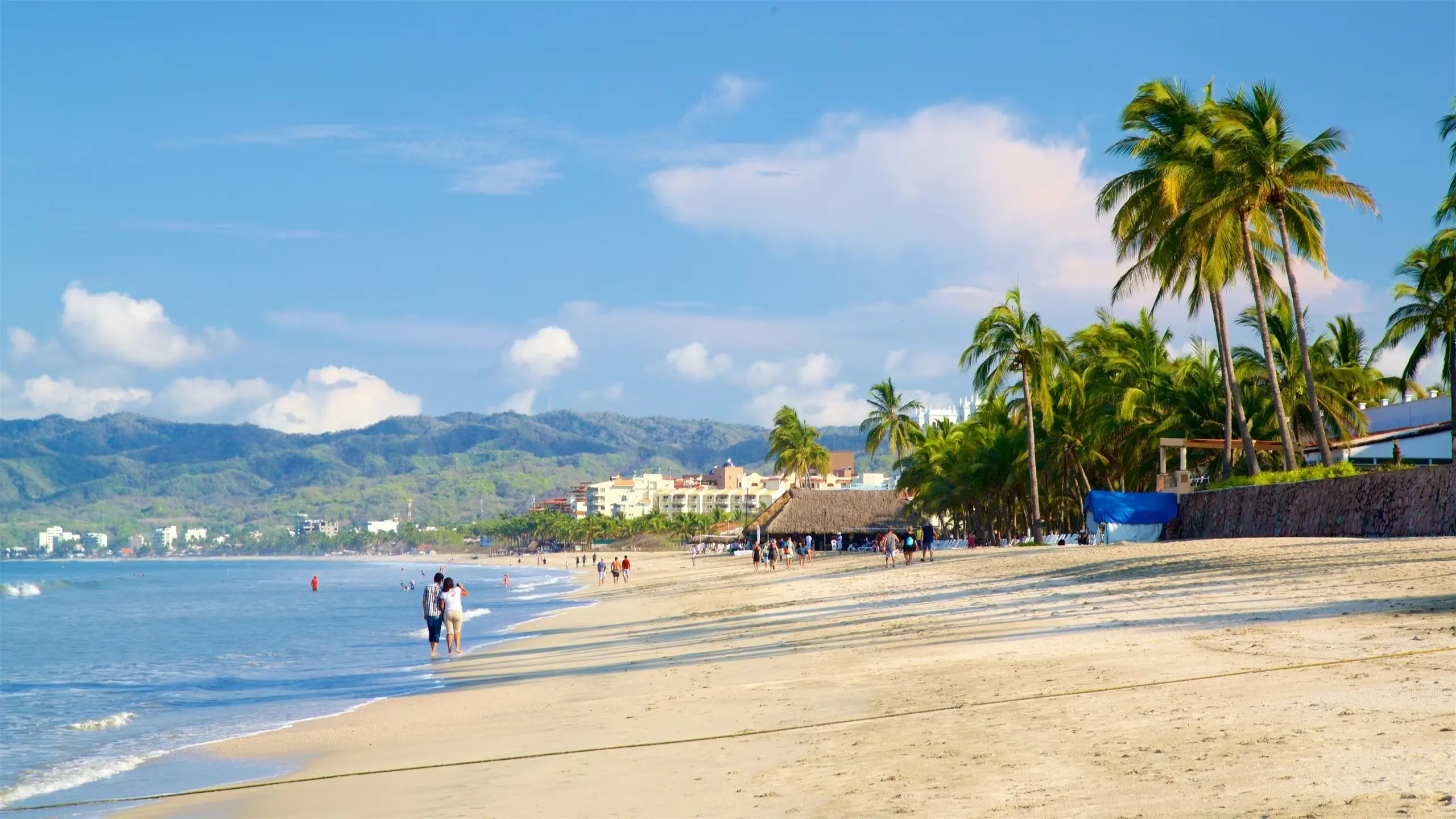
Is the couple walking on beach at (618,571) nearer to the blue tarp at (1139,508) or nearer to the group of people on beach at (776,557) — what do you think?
the group of people on beach at (776,557)

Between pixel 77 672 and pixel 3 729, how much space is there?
7.89 m

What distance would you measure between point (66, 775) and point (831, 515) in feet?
189

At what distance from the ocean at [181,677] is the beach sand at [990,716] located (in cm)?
102

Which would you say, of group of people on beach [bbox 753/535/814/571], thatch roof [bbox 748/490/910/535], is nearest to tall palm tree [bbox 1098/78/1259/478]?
group of people on beach [bbox 753/535/814/571]

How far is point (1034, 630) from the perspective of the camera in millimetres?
11992

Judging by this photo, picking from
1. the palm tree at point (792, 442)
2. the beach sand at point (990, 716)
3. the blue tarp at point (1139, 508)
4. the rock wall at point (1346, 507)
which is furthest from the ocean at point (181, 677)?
the palm tree at point (792, 442)

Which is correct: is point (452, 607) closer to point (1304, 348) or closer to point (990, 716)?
point (990, 716)

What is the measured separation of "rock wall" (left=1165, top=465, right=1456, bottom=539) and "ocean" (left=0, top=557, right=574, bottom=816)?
16244 millimetres

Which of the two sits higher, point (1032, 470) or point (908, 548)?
point (1032, 470)

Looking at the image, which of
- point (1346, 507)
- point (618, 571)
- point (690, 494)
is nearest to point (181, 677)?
point (1346, 507)

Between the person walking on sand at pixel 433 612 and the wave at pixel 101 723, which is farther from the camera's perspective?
the person walking on sand at pixel 433 612

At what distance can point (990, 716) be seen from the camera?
7.23 meters

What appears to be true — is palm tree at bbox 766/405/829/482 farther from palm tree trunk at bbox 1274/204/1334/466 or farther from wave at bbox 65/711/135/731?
wave at bbox 65/711/135/731

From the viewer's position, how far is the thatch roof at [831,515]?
6581cm
